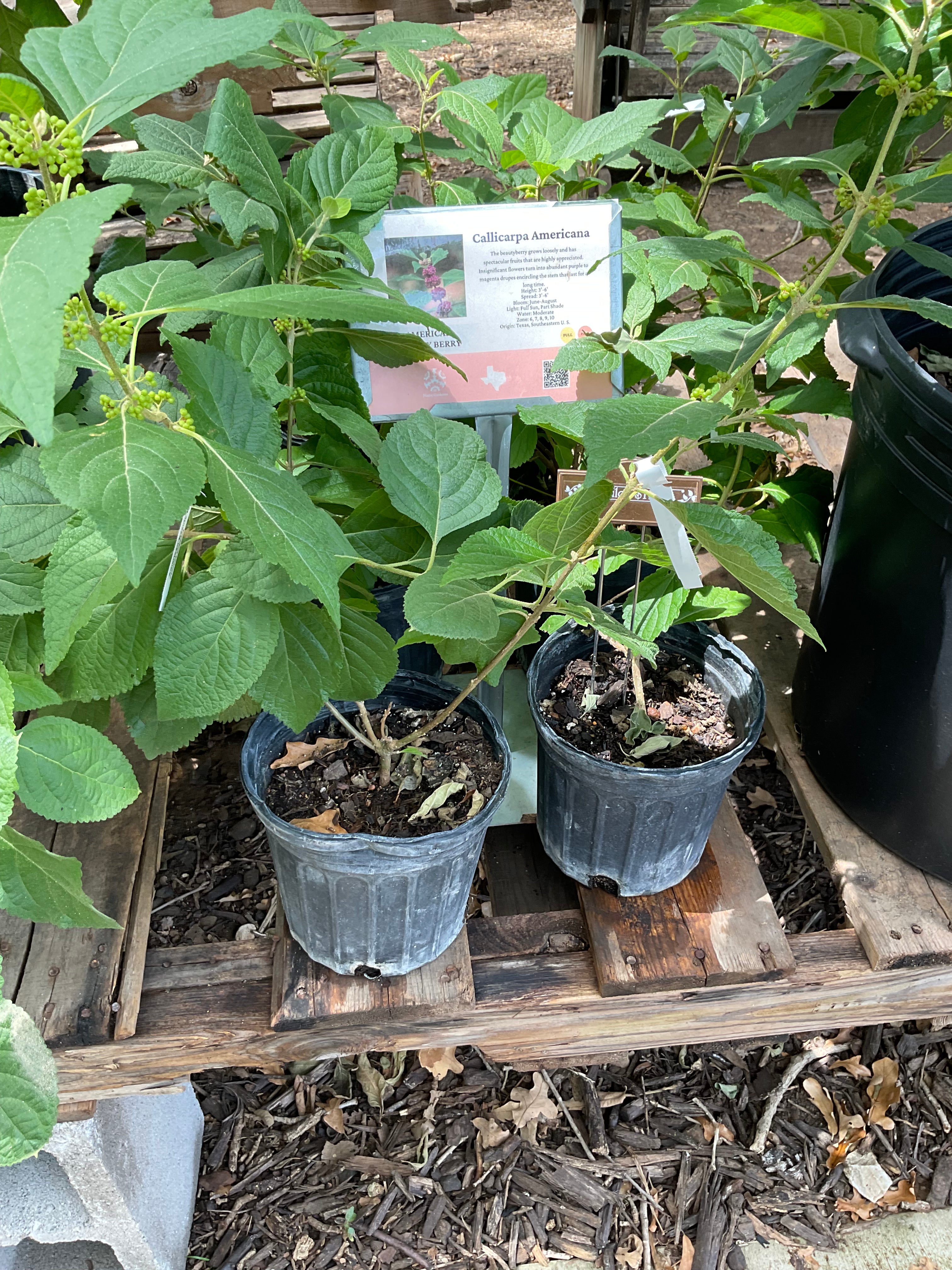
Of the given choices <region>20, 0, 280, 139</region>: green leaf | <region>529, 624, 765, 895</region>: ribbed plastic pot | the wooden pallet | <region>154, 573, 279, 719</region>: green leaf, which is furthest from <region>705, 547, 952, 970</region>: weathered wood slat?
<region>20, 0, 280, 139</region>: green leaf

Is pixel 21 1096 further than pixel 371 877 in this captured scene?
No

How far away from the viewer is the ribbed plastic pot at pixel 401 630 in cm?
168

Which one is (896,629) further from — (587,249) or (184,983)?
(184,983)

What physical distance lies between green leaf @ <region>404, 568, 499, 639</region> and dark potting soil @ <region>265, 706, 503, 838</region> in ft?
1.03

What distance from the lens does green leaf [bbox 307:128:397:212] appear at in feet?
3.55

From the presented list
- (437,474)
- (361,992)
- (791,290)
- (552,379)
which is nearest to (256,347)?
(437,474)

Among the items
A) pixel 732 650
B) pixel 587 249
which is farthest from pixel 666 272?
pixel 732 650

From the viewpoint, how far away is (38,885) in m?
0.94

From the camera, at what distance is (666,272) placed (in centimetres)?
129

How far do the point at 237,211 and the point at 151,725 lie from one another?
536 mm

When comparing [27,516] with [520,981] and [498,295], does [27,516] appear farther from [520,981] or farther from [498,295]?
[520,981]

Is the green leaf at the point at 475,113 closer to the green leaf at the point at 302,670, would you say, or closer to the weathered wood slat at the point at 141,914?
the green leaf at the point at 302,670

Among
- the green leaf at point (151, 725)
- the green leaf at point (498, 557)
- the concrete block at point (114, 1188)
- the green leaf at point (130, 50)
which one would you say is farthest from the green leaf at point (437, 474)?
the concrete block at point (114, 1188)

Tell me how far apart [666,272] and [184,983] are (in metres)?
1.12
